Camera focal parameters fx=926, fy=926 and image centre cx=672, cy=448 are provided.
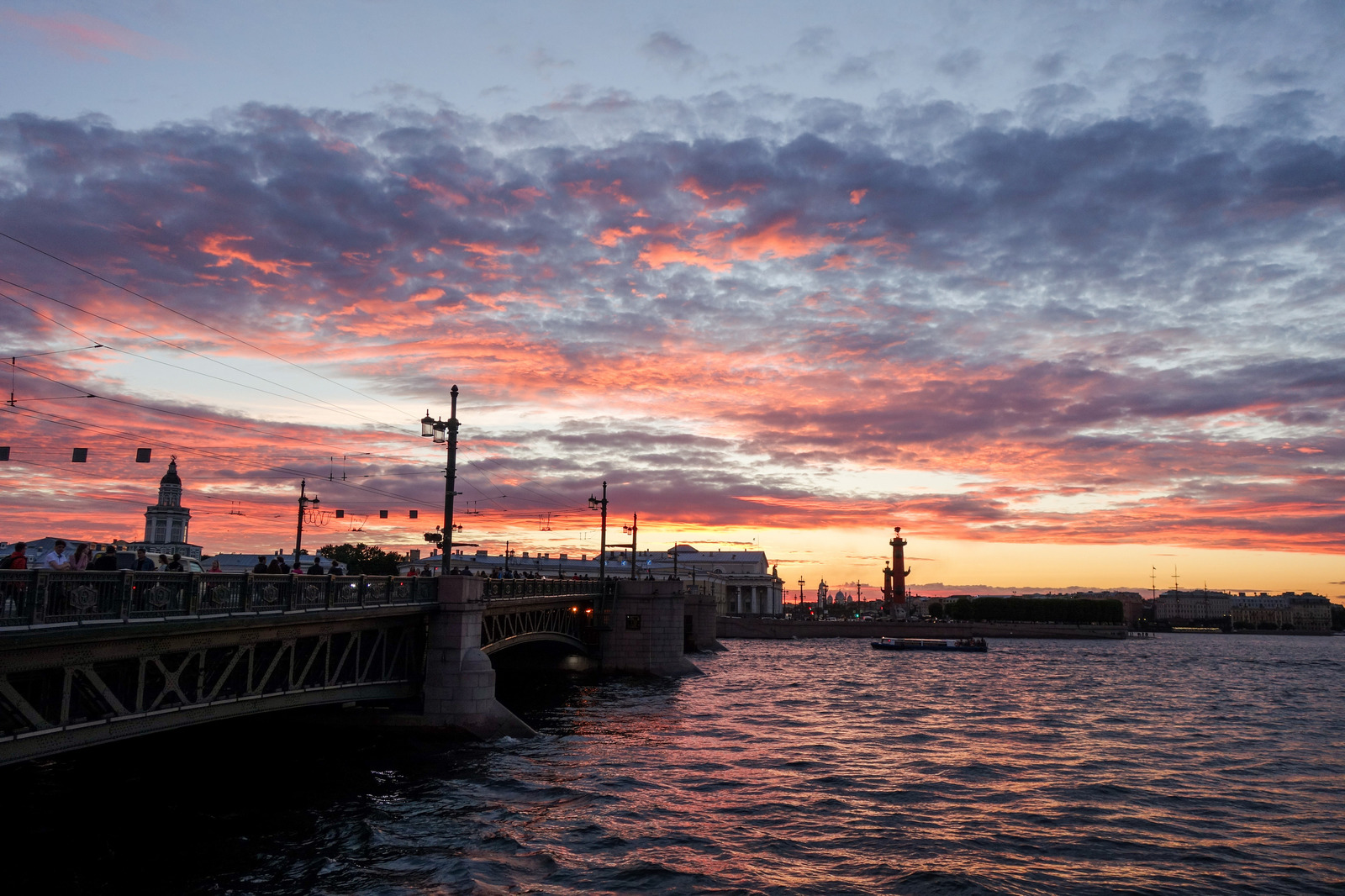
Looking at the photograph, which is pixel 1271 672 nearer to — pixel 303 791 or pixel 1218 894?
pixel 1218 894

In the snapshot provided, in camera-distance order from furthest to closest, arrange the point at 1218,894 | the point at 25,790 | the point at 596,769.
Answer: the point at 596,769 < the point at 25,790 < the point at 1218,894

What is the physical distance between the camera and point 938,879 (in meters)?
19.0

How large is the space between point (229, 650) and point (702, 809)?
42.3ft

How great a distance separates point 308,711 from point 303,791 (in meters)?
7.01

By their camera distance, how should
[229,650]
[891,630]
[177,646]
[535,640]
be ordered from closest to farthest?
[177,646]
[229,650]
[535,640]
[891,630]

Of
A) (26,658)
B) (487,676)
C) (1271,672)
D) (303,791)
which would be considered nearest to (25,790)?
(303,791)

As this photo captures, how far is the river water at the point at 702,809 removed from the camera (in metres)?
18.6

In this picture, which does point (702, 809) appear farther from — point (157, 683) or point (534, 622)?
point (534, 622)

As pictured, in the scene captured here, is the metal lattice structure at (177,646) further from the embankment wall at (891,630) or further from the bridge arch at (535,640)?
the embankment wall at (891,630)

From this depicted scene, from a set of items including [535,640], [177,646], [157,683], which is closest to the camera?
[177,646]

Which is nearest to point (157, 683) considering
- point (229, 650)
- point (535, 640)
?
point (229, 650)

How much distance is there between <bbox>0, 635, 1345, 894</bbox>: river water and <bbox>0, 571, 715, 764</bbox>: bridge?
2.26m

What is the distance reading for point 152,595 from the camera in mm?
17500

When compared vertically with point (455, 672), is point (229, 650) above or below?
above
